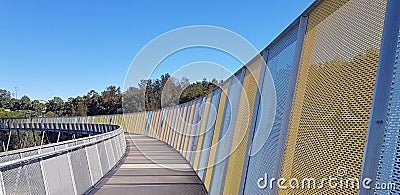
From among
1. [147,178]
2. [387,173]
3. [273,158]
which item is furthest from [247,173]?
[147,178]

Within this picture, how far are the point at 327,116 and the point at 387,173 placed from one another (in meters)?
0.84

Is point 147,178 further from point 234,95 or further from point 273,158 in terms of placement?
point 273,158

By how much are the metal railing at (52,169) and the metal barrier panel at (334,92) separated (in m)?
4.25

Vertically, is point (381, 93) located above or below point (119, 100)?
below

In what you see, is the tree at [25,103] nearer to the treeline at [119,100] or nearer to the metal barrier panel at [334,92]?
the treeline at [119,100]

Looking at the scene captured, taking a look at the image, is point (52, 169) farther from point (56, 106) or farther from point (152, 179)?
point (56, 106)

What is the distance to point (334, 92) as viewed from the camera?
244cm

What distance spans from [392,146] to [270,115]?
2.49m

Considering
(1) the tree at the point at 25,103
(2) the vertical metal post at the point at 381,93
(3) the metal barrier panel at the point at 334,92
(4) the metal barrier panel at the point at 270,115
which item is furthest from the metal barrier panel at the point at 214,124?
(1) the tree at the point at 25,103

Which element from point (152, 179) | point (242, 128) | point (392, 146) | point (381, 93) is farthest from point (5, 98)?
point (392, 146)

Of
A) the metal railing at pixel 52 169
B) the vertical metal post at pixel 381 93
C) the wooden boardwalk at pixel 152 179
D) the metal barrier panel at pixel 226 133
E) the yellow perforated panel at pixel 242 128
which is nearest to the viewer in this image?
the vertical metal post at pixel 381 93

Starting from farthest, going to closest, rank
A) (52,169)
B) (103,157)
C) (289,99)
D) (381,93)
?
(103,157) → (52,169) → (289,99) → (381,93)

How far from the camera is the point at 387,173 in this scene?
1.64 m

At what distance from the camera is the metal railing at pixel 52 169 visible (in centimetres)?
599
